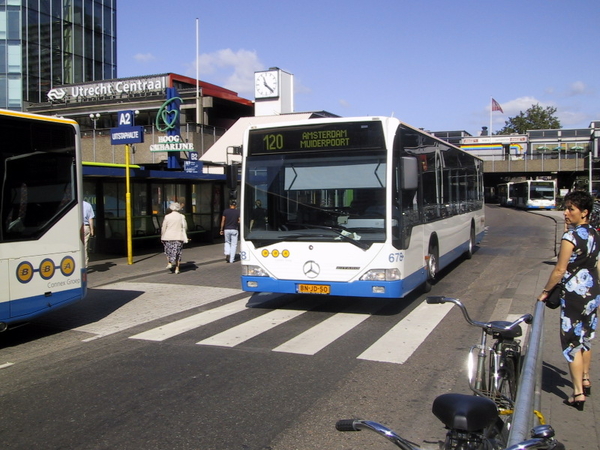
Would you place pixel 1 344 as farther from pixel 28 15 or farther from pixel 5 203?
pixel 28 15

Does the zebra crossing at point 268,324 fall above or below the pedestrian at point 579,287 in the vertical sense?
below

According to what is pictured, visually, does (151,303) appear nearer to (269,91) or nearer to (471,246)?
(471,246)

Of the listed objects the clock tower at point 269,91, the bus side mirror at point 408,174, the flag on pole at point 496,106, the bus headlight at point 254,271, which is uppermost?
the flag on pole at point 496,106

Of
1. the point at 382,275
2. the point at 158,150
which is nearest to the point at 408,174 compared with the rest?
the point at 382,275

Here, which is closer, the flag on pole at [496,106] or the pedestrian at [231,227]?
the pedestrian at [231,227]

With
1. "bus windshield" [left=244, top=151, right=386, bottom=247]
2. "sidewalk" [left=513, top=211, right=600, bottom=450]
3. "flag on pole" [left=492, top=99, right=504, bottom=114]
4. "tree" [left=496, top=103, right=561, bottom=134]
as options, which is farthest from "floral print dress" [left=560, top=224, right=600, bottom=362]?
"tree" [left=496, top=103, right=561, bottom=134]

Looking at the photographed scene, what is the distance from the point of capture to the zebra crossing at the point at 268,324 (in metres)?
7.08

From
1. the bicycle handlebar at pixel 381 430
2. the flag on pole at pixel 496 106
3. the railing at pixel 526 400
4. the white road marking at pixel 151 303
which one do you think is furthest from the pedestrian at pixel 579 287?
the flag on pole at pixel 496 106

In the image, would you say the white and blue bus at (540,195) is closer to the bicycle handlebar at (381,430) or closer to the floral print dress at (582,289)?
the floral print dress at (582,289)

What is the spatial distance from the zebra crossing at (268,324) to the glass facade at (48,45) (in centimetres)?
3581

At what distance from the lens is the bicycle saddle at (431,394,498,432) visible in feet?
7.22

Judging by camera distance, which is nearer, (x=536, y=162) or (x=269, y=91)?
(x=269, y=91)

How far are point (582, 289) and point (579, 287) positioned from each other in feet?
0.09

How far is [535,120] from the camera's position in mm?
92875
